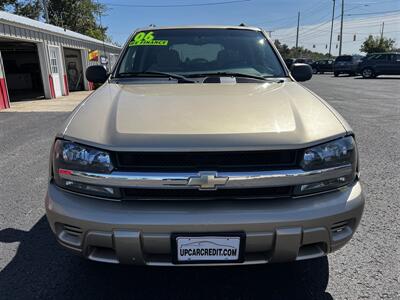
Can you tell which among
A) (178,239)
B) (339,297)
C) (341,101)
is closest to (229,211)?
(178,239)

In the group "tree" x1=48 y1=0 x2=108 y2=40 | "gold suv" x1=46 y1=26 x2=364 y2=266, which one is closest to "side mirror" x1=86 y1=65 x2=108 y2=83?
"gold suv" x1=46 y1=26 x2=364 y2=266

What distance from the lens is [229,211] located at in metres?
2.05

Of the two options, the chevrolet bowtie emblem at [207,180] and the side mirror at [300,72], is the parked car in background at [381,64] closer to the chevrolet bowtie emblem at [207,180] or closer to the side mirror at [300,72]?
the side mirror at [300,72]

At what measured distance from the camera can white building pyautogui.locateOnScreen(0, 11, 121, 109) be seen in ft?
47.0

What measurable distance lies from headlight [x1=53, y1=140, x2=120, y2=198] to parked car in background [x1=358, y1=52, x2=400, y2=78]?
28.5m

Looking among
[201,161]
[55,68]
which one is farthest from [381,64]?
[201,161]

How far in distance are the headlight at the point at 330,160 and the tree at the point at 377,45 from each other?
2600 inches

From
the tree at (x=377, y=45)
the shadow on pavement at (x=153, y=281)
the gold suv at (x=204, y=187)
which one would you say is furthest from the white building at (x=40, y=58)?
the tree at (x=377, y=45)

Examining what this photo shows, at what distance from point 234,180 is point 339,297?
3.76 feet

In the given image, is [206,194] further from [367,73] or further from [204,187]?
[367,73]

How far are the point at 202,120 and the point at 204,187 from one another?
0.43 m

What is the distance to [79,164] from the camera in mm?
2166

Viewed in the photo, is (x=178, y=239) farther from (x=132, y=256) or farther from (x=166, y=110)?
(x=166, y=110)

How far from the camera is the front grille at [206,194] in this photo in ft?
6.89
